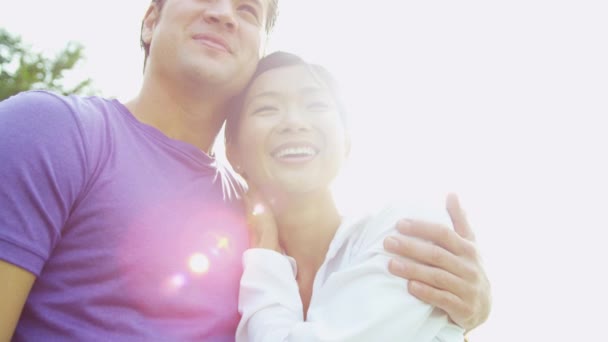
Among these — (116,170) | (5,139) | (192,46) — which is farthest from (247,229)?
(5,139)

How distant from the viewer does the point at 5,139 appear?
4.80 ft

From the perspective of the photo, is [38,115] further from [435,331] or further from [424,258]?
[435,331]

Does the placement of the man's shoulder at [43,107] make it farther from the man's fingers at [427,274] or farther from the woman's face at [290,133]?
the man's fingers at [427,274]

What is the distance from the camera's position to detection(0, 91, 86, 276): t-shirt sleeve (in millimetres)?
1405

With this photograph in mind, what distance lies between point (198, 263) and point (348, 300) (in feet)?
2.00

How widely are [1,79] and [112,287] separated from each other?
11009 mm

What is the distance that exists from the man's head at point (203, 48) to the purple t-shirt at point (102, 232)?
0.46 meters

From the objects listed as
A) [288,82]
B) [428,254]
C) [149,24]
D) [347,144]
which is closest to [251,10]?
[288,82]

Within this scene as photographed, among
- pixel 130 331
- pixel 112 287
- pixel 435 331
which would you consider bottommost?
pixel 130 331

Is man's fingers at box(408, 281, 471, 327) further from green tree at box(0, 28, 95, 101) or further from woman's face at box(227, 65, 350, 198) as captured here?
green tree at box(0, 28, 95, 101)

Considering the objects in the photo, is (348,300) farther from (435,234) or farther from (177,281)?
(177,281)

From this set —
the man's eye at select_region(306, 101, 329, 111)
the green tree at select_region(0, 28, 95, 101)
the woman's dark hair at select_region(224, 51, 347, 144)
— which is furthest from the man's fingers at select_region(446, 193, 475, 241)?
the green tree at select_region(0, 28, 95, 101)

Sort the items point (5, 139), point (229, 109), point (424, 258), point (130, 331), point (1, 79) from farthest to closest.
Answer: point (1, 79) < point (229, 109) < point (424, 258) < point (130, 331) < point (5, 139)

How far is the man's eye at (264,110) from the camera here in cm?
240
